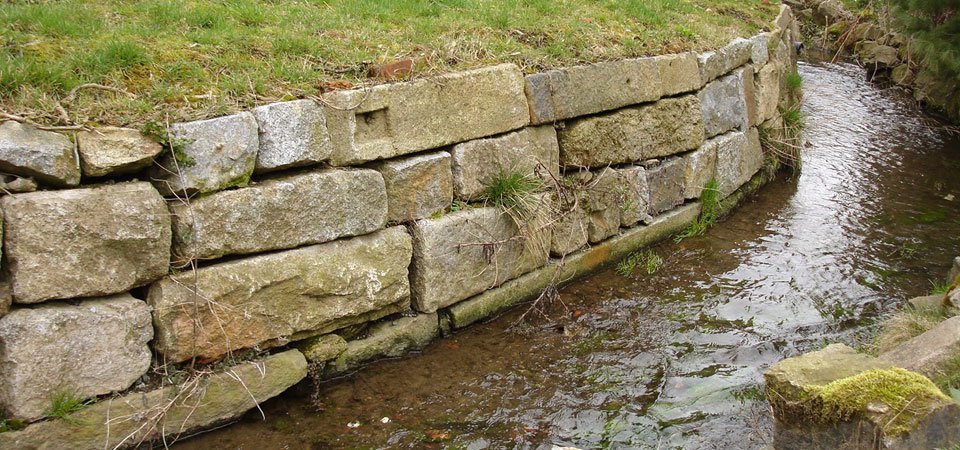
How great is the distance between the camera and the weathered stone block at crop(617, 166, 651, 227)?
5.58 m

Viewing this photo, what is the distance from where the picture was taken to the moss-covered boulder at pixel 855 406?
2.76m

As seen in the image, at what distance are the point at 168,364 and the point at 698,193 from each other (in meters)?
4.49

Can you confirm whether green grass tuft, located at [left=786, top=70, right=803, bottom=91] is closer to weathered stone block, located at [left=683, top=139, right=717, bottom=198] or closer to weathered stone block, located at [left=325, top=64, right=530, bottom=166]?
weathered stone block, located at [left=683, top=139, right=717, bottom=198]

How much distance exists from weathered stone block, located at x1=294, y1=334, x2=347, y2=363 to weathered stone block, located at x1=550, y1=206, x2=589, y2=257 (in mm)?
1753

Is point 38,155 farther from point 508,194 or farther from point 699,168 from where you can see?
point 699,168

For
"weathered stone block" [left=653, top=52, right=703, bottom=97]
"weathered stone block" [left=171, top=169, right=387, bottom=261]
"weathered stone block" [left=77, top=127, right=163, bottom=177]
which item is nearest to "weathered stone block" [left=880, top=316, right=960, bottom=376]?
"weathered stone block" [left=171, top=169, right=387, bottom=261]

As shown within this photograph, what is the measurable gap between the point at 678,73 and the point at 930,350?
322 cm

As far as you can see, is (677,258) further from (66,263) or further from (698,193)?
(66,263)

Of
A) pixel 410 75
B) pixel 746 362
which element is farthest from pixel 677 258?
pixel 410 75

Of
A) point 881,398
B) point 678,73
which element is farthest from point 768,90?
point 881,398

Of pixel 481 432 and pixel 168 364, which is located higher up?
pixel 168 364

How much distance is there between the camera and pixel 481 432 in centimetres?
372

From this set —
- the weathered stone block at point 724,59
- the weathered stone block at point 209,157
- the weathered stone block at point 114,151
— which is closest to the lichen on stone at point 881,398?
the weathered stone block at point 209,157

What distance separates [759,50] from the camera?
24.2 feet
